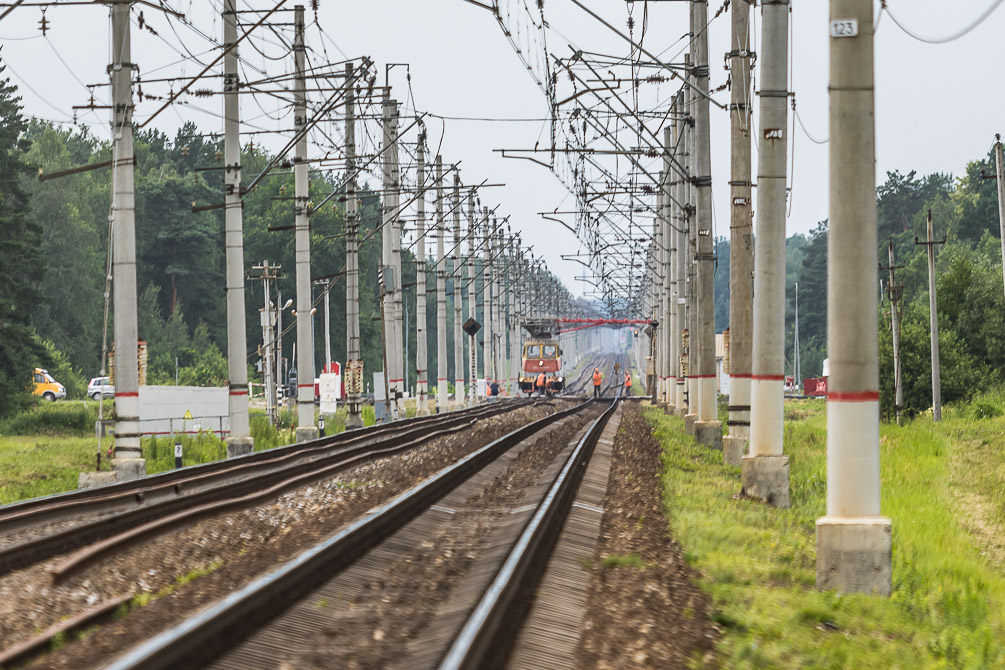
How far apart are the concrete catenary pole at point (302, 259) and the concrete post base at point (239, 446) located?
544 cm

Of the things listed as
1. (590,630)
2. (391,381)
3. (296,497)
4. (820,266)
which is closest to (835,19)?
(590,630)

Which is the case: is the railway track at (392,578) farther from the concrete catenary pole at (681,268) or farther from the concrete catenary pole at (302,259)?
the concrete catenary pole at (681,268)

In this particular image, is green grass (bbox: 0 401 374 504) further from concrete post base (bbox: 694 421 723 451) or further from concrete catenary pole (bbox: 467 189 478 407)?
concrete catenary pole (bbox: 467 189 478 407)

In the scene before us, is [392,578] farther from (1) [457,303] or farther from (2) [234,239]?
(1) [457,303]

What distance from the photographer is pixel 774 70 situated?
17.0m

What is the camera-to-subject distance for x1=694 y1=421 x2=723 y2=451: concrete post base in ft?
96.9

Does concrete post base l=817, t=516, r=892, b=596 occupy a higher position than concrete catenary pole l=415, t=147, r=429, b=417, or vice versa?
concrete catenary pole l=415, t=147, r=429, b=417

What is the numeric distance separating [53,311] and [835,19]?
87.5m

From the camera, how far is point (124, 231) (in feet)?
77.4

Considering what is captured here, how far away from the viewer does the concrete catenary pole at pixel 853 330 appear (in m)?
10.2

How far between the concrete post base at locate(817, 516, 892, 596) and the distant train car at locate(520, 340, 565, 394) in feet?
281

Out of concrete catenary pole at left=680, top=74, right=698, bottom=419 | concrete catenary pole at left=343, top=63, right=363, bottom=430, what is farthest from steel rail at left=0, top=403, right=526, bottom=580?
concrete catenary pole at left=343, top=63, right=363, bottom=430

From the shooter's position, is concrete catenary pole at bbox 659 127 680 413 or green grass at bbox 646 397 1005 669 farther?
concrete catenary pole at bbox 659 127 680 413

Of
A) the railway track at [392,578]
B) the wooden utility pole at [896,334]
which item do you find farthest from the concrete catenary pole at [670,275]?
the railway track at [392,578]
